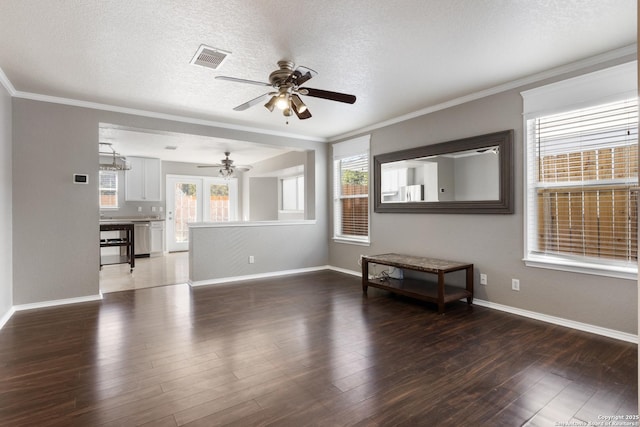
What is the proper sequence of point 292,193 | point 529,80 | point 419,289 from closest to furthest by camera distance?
point 529,80
point 419,289
point 292,193

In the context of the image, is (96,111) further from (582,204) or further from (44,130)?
(582,204)

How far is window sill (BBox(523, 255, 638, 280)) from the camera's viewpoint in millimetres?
2776

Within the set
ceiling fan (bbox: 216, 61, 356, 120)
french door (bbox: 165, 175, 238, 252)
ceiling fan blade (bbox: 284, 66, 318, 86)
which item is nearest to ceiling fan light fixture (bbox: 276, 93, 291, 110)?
ceiling fan (bbox: 216, 61, 356, 120)

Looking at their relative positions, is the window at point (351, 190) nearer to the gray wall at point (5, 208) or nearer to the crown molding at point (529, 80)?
the crown molding at point (529, 80)

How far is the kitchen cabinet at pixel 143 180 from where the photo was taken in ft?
26.2

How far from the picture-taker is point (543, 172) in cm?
333

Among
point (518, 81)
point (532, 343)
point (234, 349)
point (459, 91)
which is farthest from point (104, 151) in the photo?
point (532, 343)

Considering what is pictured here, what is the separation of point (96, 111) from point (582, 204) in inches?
216

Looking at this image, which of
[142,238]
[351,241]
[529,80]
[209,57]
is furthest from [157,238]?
[529,80]

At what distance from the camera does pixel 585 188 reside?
3049 millimetres

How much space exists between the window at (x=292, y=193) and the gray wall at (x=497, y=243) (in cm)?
391

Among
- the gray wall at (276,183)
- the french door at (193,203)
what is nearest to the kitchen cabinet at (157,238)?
the french door at (193,203)

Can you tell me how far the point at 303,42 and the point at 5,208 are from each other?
350 cm

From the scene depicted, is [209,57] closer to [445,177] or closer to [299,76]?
[299,76]
